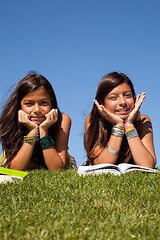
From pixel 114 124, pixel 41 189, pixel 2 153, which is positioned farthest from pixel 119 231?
pixel 2 153

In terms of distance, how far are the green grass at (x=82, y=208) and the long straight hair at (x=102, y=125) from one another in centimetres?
156

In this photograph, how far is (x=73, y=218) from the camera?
2.51 metres

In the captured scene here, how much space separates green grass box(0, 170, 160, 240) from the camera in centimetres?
225

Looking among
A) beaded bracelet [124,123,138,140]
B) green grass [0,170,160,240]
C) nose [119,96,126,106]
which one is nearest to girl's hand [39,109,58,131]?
nose [119,96,126,106]

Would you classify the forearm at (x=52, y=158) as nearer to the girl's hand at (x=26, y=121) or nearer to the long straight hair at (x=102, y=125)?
the girl's hand at (x=26, y=121)

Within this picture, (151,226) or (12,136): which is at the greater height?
(12,136)

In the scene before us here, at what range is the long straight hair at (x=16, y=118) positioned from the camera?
593 centimetres

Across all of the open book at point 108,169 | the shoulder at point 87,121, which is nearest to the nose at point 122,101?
the shoulder at point 87,121

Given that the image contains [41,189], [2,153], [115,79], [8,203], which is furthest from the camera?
[2,153]

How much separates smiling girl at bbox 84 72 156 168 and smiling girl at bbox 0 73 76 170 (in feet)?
2.00

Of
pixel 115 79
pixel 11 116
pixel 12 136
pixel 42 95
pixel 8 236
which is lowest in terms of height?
pixel 8 236

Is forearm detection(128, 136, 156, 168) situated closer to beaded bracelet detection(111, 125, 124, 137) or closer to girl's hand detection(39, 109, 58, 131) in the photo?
beaded bracelet detection(111, 125, 124, 137)

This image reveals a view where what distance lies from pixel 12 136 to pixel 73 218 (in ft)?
12.7

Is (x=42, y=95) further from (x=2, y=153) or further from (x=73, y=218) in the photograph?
(x=73, y=218)
